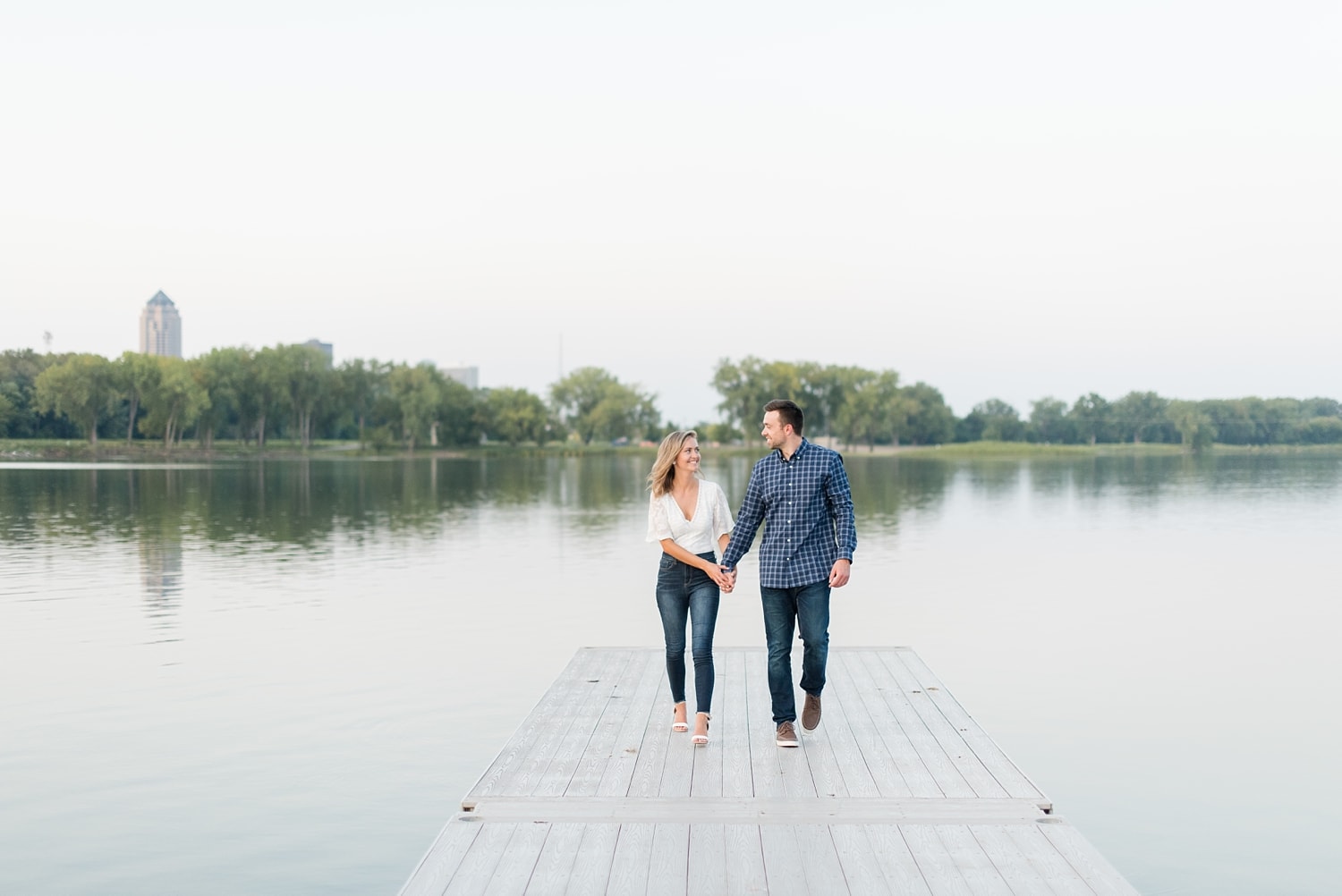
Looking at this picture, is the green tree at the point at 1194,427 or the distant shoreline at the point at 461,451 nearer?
the distant shoreline at the point at 461,451

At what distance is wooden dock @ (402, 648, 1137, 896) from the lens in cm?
481

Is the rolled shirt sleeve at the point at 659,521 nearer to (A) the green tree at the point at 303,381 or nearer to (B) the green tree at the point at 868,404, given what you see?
(A) the green tree at the point at 303,381

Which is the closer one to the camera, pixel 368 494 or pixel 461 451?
pixel 368 494

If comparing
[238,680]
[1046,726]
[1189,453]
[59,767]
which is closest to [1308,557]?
[1046,726]

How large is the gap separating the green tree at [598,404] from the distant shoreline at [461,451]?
193cm

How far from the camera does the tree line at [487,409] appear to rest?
8988 cm

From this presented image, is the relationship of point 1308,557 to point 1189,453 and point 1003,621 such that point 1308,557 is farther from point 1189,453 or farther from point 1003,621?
point 1189,453

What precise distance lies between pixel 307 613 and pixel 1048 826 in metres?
11.1

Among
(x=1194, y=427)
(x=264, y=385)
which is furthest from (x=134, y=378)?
(x=1194, y=427)

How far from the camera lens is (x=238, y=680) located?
10758mm

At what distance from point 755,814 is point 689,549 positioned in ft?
5.81

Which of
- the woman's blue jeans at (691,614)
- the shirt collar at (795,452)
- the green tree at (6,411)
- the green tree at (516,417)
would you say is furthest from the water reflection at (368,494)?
the green tree at (516,417)

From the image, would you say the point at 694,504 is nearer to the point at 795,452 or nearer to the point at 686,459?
the point at 686,459

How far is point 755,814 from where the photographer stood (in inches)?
219
